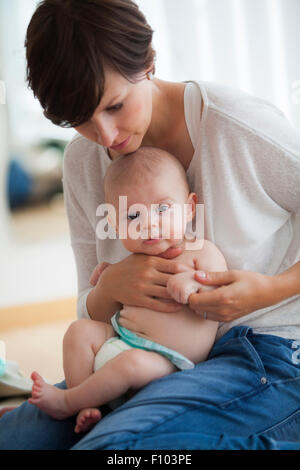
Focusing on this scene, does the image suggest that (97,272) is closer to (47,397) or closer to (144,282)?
(144,282)

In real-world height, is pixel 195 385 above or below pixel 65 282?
above

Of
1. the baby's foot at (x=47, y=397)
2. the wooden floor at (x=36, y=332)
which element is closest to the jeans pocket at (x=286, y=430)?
the baby's foot at (x=47, y=397)

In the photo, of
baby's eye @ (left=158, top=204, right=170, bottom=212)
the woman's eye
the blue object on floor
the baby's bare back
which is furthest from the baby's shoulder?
the blue object on floor

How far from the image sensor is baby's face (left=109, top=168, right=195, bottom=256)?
1038 mm

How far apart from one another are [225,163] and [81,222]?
489mm

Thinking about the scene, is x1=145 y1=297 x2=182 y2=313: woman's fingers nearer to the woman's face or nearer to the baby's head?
the baby's head

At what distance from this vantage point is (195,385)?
94 centimetres

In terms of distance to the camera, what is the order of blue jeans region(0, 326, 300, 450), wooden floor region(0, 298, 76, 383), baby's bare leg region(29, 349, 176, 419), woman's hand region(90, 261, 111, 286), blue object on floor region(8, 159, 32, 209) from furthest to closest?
blue object on floor region(8, 159, 32, 209)
wooden floor region(0, 298, 76, 383)
woman's hand region(90, 261, 111, 286)
baby's bare leg region(29, 349, 176, 419)
blue jeans region(0, 326, 300, 450)

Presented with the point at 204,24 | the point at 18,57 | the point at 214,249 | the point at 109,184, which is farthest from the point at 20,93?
the point at 214,249

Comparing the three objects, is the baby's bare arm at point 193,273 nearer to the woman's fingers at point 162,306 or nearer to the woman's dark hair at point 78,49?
the woman's fingers at point 162,306

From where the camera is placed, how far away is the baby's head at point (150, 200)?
104 centimetres

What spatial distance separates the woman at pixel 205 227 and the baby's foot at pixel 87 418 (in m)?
0.05

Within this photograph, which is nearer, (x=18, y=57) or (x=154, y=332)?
(x=154, y=332)

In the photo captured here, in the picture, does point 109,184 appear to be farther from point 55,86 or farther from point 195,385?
point 195,385
